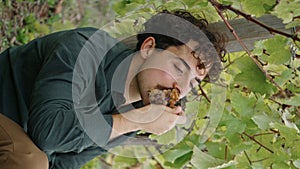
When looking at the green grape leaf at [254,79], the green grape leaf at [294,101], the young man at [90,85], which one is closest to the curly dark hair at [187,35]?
the young man at [90,85]

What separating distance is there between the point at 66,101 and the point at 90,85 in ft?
0.54

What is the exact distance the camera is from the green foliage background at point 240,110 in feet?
3.36

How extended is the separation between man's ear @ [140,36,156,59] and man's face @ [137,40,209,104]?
17 millimetres

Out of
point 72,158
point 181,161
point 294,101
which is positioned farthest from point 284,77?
point 72,158

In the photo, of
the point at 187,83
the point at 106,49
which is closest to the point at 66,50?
the point at 106,49

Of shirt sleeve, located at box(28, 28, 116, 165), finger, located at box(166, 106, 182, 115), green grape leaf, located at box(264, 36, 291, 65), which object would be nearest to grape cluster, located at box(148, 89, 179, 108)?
finger, located at box(166, 106, 182, 115)

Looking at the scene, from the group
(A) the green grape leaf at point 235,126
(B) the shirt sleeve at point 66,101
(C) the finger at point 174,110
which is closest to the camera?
(B) the shirt sleeve at point 66,101

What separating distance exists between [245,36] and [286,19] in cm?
17

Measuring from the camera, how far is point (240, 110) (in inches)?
42.8

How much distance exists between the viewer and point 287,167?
3.35 feet

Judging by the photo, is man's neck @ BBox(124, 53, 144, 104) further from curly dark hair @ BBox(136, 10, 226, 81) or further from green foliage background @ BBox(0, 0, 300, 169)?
green foliage background @ BBox(0, 0, 300, 169)

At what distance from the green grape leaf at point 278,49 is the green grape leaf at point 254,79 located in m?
0.06

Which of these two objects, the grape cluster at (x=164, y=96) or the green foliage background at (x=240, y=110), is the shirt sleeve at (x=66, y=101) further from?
the green foliage background at (x=240, y=110)

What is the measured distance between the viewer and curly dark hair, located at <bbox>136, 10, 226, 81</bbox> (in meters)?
1.15
